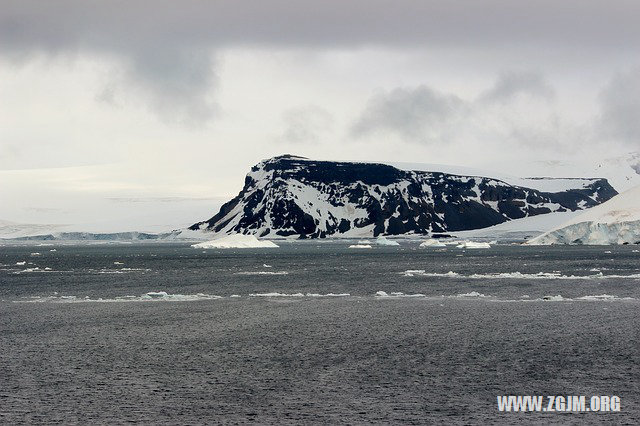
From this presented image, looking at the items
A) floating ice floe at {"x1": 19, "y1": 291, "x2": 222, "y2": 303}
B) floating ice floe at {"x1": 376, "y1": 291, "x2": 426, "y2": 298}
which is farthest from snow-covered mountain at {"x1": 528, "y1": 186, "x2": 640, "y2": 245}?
floating ice floe at {"x1": 19, "y1": 291, "x2": 222, "y2": 303}

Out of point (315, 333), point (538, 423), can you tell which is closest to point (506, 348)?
point (315, 333)

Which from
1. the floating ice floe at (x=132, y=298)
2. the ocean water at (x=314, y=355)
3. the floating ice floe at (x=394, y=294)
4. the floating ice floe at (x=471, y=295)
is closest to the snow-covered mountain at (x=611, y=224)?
the ocean water at (x=314, y=355)

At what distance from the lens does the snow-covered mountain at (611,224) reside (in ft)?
509

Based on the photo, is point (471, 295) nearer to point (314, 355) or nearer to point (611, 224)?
point (314, 355)

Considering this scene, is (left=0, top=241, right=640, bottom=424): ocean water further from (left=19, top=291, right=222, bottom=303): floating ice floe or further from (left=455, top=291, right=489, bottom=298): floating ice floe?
(left=455, top=291, right=489, bottom=298): floating ice floe

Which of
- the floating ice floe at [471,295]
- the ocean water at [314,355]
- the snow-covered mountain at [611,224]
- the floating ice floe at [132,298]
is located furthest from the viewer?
the snow-covered mountain at [611,224]

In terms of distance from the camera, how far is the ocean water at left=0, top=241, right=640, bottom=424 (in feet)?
63.7

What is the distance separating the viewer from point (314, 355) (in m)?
27.2

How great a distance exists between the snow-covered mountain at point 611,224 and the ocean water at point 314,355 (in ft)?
365

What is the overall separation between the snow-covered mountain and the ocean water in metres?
111

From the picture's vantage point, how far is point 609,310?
130 feet

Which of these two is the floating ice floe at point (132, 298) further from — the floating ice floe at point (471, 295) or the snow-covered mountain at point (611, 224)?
the snow-covered mountain at point (611, 224)

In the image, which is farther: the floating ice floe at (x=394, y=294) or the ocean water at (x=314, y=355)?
Result: the floating ice floe at (x=394, y=294)

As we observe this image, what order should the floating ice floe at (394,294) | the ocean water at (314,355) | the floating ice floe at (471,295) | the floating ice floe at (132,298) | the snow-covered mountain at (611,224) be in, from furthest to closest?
the snow-covered mountain at (611,224), the floating ice floe at (394,294), the floating ice floe at (471,295), the floating ice floe at (132,298), the ocean water at (314,355)
